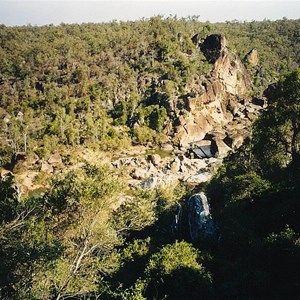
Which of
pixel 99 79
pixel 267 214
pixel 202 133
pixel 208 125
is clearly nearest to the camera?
pixel 267 214

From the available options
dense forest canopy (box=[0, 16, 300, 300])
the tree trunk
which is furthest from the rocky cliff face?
the tree trunk

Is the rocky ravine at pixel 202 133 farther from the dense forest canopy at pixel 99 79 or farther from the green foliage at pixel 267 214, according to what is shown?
the green foliage at pixel 267 214

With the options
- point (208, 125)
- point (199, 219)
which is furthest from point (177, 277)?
point (208, 125)

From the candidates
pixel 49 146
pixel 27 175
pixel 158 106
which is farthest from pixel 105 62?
pixel 27 175

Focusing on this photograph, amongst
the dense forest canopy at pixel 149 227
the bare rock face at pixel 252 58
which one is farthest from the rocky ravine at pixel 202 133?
the dense forest canopy at pixel 149 227

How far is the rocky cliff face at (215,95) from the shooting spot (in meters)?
85.9

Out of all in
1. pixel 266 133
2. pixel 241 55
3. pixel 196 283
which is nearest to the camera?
pixel 196 283

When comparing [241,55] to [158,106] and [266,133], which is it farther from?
[266,133]

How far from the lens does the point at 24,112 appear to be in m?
87.2

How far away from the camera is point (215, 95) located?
9488cm

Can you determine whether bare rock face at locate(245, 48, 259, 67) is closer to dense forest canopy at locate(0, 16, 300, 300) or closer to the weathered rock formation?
dense forest canopy at locate(0, 16, 300, 300)

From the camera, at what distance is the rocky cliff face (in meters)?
85.9

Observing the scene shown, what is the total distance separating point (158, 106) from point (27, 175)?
40.2 meters

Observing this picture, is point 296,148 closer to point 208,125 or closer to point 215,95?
point 208,125
